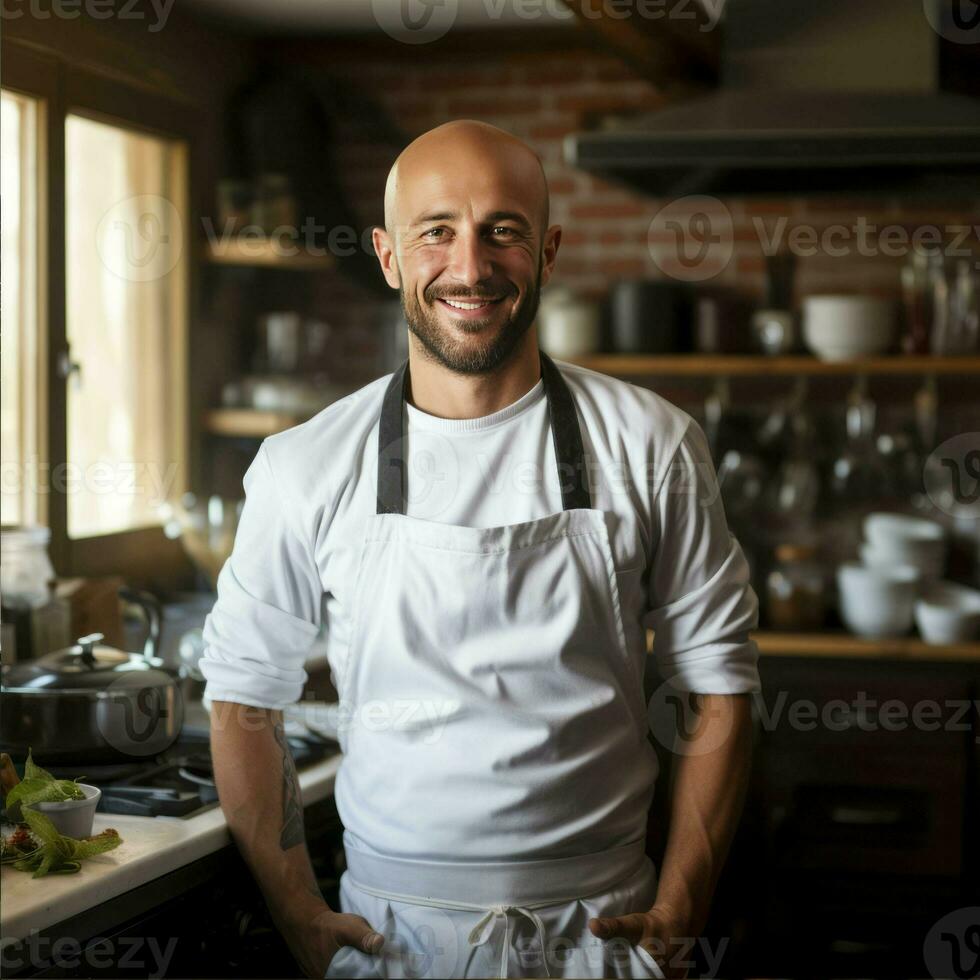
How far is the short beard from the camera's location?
4.45 feet

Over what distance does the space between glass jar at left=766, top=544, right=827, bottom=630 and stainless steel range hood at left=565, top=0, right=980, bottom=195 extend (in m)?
0.85

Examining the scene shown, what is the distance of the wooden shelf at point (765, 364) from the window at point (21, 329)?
117 centimetres

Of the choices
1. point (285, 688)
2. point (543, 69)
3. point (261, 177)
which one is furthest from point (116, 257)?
point (285, 688)

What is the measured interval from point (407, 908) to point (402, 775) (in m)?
0.14

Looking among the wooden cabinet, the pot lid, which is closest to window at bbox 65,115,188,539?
the pot lid

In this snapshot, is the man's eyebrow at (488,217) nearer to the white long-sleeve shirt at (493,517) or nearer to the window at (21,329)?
the white long-sleeve shirt at (493,517)

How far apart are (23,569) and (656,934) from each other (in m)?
1.11

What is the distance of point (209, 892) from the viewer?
1.48 m

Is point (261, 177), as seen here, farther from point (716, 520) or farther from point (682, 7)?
point (716, 520)

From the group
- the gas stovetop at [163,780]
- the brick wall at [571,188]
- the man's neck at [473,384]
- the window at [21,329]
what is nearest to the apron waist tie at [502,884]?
the gas stovetop at [163,780]

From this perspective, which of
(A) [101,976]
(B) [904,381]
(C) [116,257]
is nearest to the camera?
(A) [101,976]

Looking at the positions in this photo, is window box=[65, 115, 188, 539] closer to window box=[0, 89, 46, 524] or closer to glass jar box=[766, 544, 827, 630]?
window box=[0, 89, 46, 524]

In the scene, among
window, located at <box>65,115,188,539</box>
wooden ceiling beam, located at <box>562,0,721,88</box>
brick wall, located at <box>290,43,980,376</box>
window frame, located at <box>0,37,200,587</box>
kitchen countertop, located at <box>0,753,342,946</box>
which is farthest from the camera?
brick wall, located at <box>290,43,980,376</box>

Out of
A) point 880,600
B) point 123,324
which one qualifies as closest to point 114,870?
point 123,324
